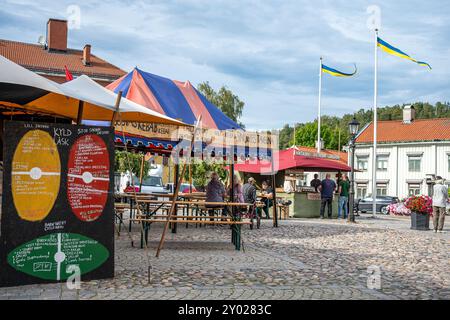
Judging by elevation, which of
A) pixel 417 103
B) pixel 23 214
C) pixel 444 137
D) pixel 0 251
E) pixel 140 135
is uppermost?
pixel 417 103

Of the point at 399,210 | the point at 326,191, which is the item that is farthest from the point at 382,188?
the point at 326,191

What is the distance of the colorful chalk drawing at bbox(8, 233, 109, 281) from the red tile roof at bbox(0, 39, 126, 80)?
47601 millimetres

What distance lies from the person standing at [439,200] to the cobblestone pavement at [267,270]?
13.6ft

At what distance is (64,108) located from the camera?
1024 centimetres

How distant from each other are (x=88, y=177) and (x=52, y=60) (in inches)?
2021

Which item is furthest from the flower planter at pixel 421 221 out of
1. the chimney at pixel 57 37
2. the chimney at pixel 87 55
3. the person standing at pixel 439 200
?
the chimney at pixel 57 37

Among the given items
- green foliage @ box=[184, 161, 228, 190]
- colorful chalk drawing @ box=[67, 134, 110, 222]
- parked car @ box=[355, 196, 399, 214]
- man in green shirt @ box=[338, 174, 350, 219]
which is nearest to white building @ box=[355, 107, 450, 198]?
parked car @ box=[355, 196, 399, 214]

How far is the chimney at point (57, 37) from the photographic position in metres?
56.2

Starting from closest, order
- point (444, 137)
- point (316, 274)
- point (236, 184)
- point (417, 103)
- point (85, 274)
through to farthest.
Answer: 1. point (85, 274)
2. point (316, 274)
3. point (236, 184)
4. point (444, 137)
5. point (417, 103)

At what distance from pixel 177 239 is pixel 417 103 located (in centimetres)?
10704

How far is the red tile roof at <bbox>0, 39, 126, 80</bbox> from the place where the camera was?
52500 mm

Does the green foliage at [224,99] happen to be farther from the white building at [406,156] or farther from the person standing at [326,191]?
the person standing at [326,191]
